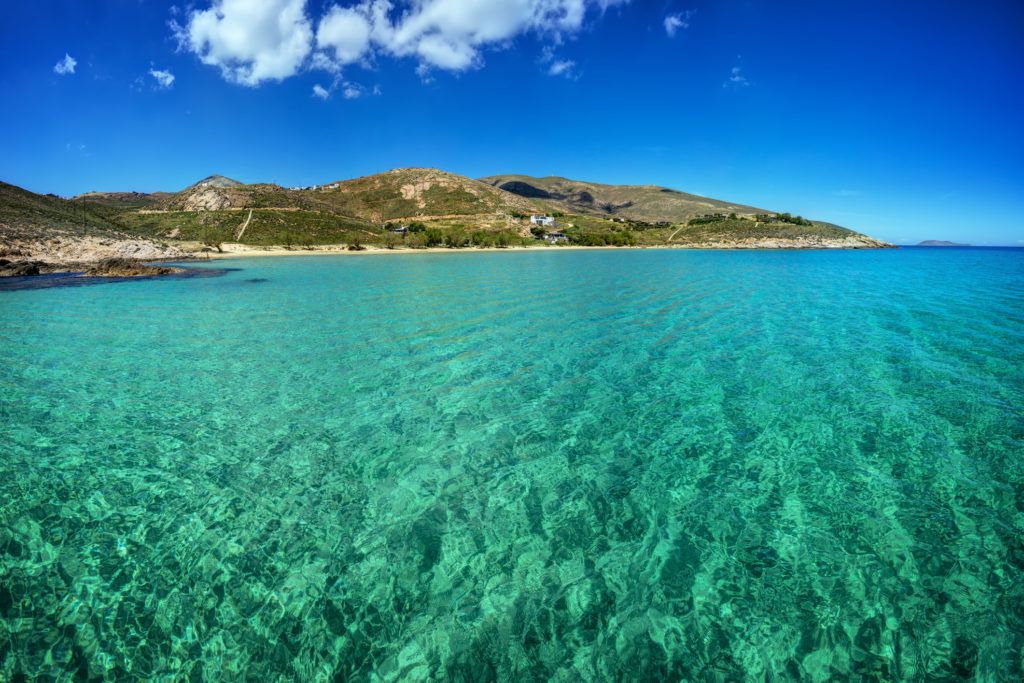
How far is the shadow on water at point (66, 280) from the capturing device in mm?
32750

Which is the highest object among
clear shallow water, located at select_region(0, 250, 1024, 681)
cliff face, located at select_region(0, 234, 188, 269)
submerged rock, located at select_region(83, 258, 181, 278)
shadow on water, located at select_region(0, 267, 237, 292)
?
cliff face, located at select_region(0, 234, 188, 269)

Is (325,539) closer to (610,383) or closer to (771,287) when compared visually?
(610,383)

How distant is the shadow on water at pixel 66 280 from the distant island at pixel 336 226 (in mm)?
3028

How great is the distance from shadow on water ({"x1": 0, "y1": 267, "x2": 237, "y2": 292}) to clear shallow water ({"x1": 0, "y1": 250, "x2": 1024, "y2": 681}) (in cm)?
3000

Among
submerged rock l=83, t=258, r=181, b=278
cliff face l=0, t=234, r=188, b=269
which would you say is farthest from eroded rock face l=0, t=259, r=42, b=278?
cliff face l=0, t=234, r=188, b=269

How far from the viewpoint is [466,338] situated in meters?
16.2

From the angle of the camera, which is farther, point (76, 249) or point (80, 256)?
point (76, 249)

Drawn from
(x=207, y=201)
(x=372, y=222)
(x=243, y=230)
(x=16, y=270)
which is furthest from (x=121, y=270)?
(x=372, y=222)

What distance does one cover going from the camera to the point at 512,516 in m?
A: 6.08

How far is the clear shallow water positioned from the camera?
4219mm

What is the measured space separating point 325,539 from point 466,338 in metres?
11.0

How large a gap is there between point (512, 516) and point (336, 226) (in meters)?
129

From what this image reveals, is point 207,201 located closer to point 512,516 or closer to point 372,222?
point 372,222

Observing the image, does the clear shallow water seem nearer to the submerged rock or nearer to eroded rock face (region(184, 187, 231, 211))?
the submerged rock
